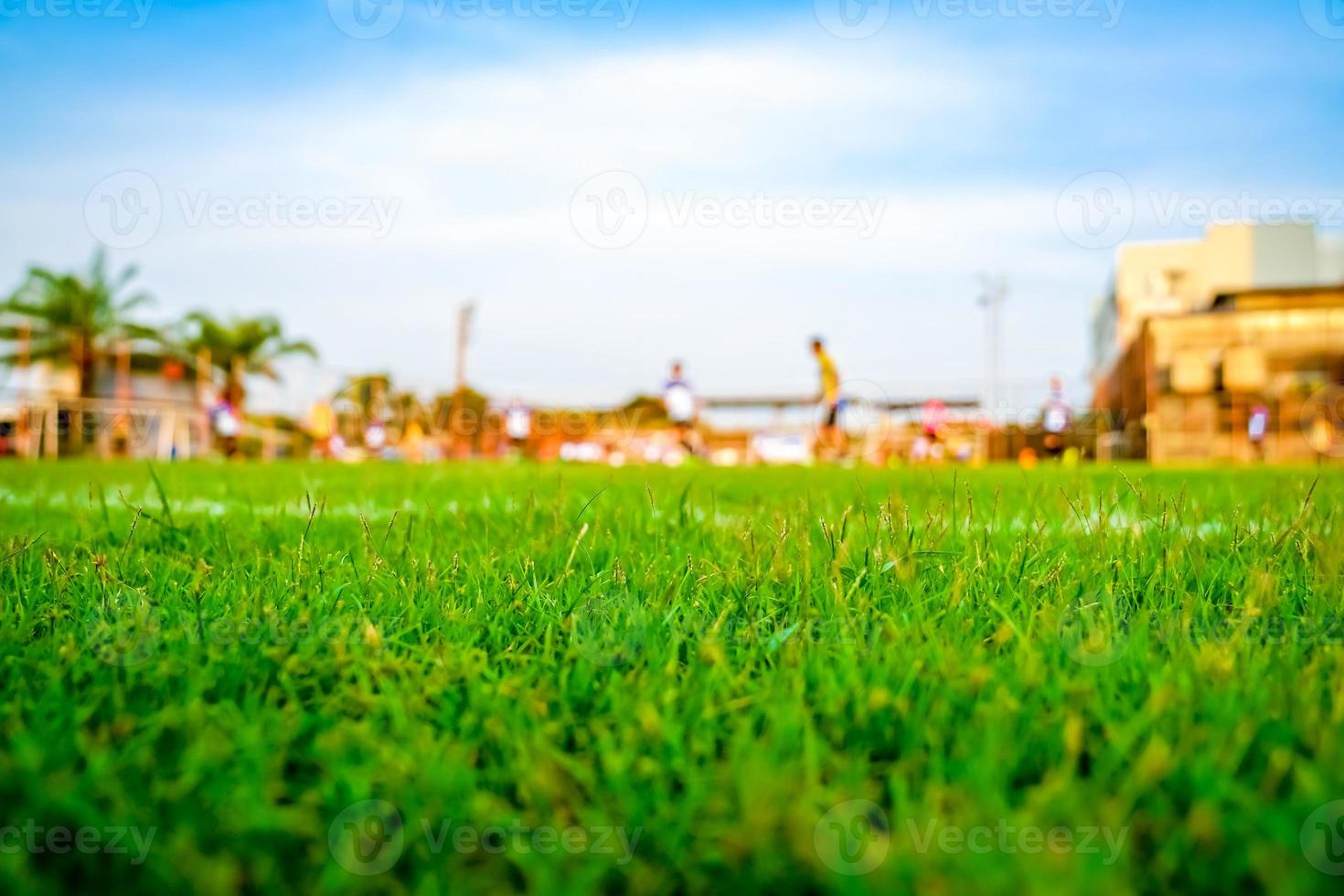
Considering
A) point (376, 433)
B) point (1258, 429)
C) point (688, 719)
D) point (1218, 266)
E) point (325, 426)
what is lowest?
point (688, 719)

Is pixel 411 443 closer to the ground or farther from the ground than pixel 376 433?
closer to the ground

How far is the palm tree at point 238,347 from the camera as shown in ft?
116

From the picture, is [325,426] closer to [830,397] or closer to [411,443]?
[411,443]

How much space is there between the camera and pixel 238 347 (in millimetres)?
35625

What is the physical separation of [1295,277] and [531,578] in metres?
51.6

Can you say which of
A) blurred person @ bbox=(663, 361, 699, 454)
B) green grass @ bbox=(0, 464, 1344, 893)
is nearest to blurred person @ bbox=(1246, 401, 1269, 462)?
blurred person @ bbox=(663, 361, 699, 454)

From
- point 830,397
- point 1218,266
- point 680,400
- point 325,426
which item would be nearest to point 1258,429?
point 830,397

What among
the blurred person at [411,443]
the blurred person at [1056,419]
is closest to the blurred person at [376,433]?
the blurred person at [411,443]

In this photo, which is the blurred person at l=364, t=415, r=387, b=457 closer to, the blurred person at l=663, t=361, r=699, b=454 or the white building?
the blurred person at l=663, t=361, r=699, b=454

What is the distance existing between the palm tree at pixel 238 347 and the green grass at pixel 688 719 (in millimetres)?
37192

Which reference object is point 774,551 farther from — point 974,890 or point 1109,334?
point 1109,334

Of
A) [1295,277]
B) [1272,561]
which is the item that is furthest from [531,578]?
[1295,277]

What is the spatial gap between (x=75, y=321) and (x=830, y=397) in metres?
30.4

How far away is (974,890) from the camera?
0.76 metres
